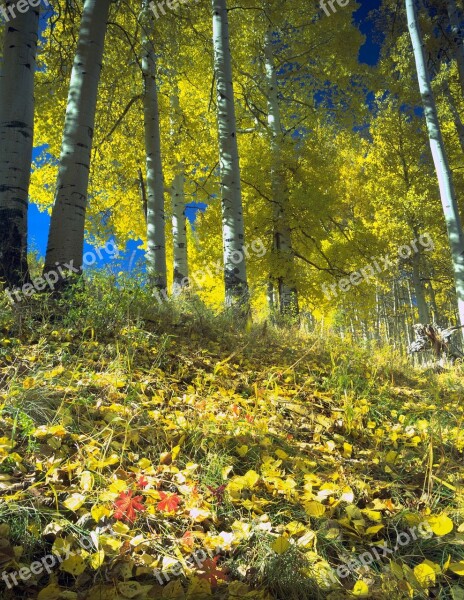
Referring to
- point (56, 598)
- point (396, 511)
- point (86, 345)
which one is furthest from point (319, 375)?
point (56, 598)

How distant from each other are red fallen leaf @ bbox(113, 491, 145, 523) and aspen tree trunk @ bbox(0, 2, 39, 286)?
2.83 meters

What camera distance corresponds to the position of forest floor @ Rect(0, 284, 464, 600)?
1.58 meters

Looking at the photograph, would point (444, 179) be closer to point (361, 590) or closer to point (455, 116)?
point (455, 116)

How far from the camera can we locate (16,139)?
4312 mm

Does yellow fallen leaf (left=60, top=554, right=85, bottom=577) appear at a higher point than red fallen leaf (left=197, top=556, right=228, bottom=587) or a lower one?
higher

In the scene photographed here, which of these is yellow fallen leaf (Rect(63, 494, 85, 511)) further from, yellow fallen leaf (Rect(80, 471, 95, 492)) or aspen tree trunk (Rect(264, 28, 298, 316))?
aspen tree trunk (Rect(264, 28, 298, 316))

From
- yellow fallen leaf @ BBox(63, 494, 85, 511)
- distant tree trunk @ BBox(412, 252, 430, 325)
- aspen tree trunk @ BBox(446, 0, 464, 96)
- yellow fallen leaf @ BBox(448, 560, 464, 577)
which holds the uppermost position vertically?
aspen tree trunk @ BBox(446, 0, 464, 96)

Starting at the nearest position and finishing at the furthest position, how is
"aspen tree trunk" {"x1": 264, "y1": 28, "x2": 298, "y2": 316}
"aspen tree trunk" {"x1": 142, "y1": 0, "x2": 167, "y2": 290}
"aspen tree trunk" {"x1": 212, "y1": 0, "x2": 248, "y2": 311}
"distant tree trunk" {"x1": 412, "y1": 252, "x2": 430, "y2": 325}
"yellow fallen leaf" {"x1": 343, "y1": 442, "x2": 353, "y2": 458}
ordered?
"yellow fallen leaf" {"x1": 343, "y1": 442, "x2": 353, "y2": 458} < "aspen tree trunk" {"x1": 212, "y1": 0, "x2": 248, "y2": 311} < "aspen tree trunk" {"x1": 142, "y1": 0, "x2": 167, "y2": 290} < "aspen tree trunk" {"x1": 264, "y1": 28, "x2": 298, "y2": 316} < "distant tree trunk" {"x1": 412, "y1": 252, "x2": 430, "y2": 325}

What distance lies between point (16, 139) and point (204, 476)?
3.95 metres

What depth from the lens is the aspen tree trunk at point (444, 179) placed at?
8094 mm

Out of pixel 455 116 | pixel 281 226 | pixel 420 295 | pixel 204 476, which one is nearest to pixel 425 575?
pixel 204 476

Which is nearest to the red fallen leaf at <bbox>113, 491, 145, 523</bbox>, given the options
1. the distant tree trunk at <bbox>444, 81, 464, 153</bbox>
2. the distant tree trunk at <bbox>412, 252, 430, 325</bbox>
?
the distant tree trunk at <bbox>412, 252, 430, 325</bbox>

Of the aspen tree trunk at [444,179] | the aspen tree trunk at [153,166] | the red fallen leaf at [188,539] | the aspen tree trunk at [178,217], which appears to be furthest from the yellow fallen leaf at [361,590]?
the aspen tree trunk at [178,217]

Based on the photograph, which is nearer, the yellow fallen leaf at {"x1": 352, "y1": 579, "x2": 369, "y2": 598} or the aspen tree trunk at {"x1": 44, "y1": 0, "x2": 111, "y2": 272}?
the yellow fallen leaf at {"x1": 352, "y1": 579, "x2": 369, "y2": 598}
